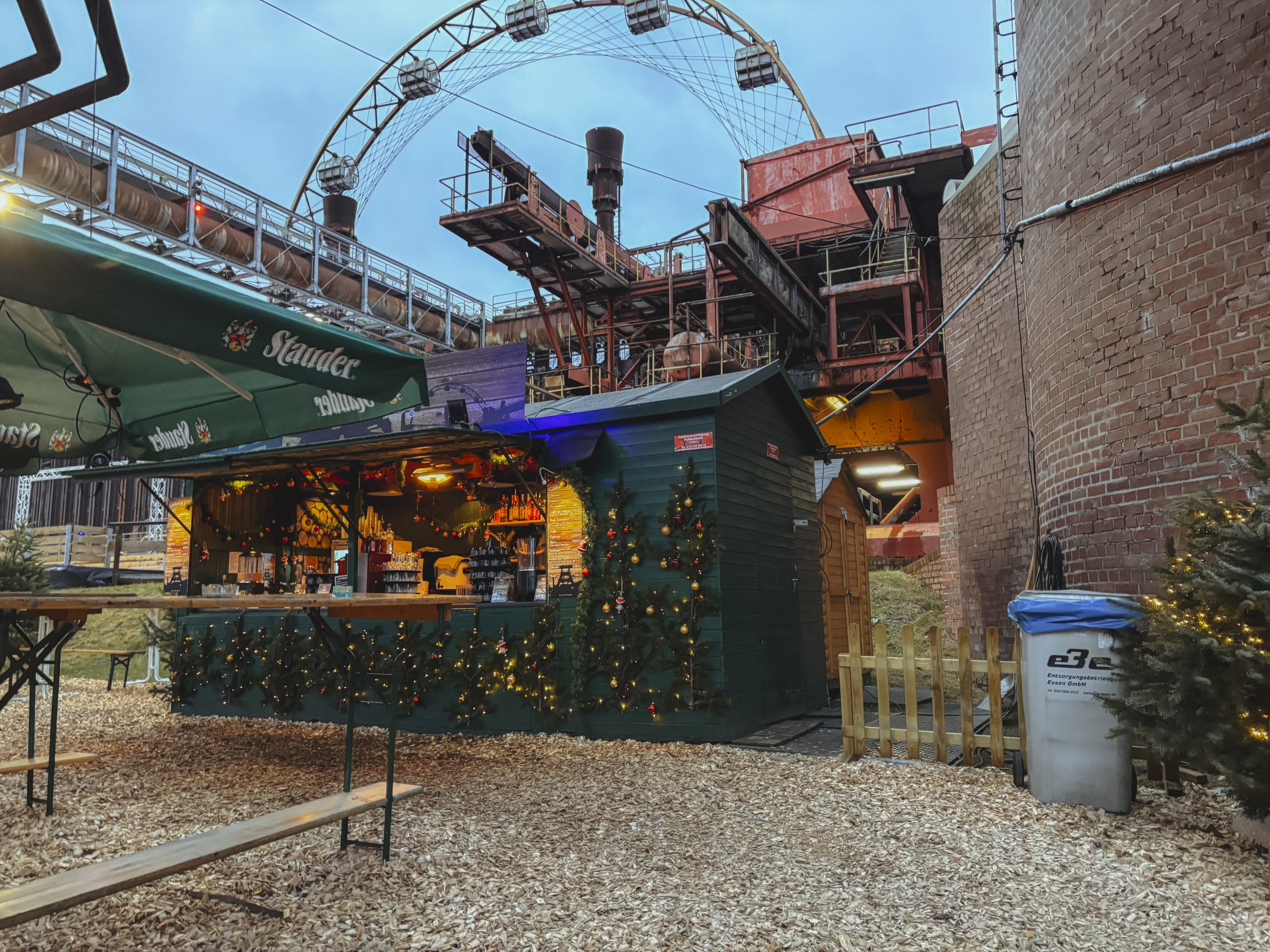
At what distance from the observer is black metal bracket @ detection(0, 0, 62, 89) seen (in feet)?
10.1

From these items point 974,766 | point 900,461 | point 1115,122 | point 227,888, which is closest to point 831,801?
point 974,766

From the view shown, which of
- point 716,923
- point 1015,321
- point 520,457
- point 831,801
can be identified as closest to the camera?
point 716,923

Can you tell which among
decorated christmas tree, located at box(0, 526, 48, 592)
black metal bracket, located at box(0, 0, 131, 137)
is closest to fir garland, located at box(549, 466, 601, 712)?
black metal bracket, located at box(0, 0, 131, 137)

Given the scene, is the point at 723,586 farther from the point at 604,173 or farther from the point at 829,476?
the point at 604,173

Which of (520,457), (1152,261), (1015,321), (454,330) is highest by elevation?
(454,330)

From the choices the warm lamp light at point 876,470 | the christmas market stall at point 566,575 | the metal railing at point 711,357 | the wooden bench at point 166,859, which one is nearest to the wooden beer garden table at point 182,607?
the wooden bench at point 166,859

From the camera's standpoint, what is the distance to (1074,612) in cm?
545

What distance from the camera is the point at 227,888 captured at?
152 inches

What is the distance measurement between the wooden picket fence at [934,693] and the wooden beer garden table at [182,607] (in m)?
3.61

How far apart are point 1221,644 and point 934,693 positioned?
7.55 feet

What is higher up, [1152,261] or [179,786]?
[1152,261]

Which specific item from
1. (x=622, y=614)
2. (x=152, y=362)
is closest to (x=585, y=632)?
(x=622, y=614)

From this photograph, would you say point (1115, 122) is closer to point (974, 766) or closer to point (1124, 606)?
point (1124, 606)

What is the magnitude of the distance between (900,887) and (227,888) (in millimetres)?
3110
